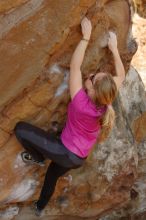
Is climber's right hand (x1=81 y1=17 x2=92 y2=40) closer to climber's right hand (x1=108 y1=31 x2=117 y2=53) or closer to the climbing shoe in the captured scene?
climber's right hand (x1=108 y1=31 x2=117 y2=53)

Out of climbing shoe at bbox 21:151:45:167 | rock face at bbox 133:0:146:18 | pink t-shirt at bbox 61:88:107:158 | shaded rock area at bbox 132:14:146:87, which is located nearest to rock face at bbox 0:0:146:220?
climbing shoe at bbox 21:151:45:167

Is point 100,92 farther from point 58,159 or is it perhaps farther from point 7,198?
point 7,198

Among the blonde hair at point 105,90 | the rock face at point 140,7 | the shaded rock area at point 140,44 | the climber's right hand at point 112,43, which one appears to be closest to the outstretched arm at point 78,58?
the blonde hair at point 105,90

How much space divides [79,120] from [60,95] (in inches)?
17.6

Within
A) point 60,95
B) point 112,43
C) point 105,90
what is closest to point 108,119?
point 105,90

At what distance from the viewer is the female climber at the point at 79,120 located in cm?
466

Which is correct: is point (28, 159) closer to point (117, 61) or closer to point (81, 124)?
point (81, 124)

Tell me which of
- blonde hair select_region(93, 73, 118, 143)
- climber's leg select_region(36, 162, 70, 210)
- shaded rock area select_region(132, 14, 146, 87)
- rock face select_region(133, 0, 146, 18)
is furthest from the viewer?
rock face select_region(133, 0, 146, 18)

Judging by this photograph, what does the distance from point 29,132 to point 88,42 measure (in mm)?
1010

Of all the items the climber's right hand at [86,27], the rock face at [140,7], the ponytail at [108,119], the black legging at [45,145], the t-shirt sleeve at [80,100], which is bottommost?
the rock face at [140,7]

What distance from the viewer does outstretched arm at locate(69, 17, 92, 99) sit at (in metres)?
4.80

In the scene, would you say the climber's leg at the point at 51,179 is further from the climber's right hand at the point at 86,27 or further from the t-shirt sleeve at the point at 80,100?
the climber's right hand at the point at 86,27

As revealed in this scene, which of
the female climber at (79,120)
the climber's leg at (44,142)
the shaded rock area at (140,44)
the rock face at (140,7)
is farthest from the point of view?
the rock face at (140,7)

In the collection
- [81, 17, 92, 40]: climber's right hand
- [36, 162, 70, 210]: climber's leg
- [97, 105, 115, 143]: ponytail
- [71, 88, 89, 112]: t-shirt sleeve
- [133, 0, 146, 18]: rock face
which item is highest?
[81, 17, 92, 40]: climber's right hand
